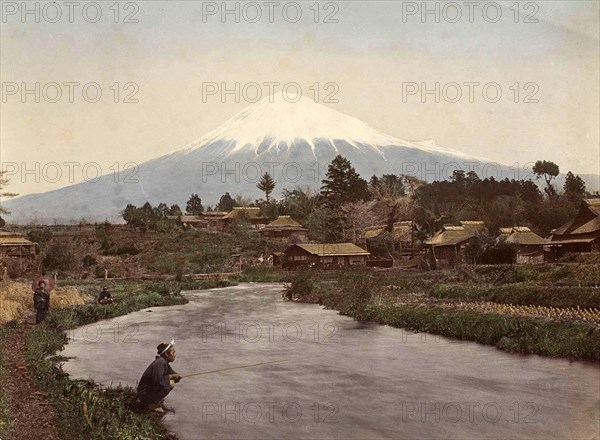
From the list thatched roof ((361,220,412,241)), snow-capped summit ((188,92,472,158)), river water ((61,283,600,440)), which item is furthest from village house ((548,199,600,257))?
thatched roof ((361,220,412,241))

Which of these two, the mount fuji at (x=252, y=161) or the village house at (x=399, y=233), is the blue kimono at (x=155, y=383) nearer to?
the mount fuji at (x=252, y=161)

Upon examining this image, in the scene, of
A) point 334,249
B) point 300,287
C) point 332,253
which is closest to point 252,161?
point 332,253

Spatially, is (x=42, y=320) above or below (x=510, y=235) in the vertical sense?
below

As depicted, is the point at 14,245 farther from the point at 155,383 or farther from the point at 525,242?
the point at 525,242

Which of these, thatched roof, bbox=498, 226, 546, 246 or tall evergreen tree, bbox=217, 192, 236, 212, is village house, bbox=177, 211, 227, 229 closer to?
tall evergreen tree, bbox=217, 192, 236, 212

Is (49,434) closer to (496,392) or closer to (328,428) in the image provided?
(328,428)

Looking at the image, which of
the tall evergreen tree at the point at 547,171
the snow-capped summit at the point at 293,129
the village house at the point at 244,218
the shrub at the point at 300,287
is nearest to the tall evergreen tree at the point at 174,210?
the village house at the point at 244,218

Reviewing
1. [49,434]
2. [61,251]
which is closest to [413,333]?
[61,251]
